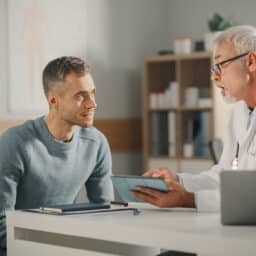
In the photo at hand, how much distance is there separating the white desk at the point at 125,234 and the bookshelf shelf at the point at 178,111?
126 inches

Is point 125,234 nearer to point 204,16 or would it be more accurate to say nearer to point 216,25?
point 216,25

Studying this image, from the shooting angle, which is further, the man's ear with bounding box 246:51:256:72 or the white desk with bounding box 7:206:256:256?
the man's ear with bounding box 246:51:256:72

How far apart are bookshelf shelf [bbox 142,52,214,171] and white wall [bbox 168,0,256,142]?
0.28 feet

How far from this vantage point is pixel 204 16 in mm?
5840

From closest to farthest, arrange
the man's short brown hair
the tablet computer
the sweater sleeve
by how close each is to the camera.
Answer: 1. the tablet computer
2. the man's short brown hair
3. the sweater sleeve

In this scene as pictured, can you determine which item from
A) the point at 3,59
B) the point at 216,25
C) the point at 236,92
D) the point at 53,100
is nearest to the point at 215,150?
the point at 216,25

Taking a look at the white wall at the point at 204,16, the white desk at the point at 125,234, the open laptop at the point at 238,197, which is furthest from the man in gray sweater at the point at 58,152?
the white wall at the point at 204,16

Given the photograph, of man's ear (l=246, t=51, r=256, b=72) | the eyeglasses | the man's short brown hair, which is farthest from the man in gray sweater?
man's ear (l=246, t=51, r=256, b=72)

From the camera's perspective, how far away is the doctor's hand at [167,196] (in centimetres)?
214

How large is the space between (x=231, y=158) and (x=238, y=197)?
0.82 metres

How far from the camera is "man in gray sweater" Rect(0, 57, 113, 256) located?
2602 mm

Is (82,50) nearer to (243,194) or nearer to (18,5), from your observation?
(18,5)

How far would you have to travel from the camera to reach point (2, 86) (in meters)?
4.55

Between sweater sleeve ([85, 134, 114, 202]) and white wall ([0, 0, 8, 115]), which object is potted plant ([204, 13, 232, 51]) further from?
sweater sleeve ([85, 134, 114, 202])
